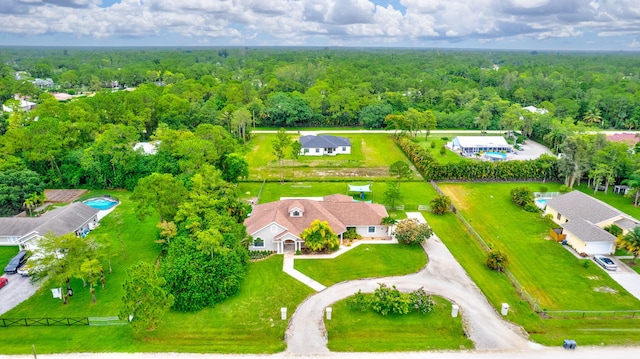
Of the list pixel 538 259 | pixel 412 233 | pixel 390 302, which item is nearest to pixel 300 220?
pixel 412 233

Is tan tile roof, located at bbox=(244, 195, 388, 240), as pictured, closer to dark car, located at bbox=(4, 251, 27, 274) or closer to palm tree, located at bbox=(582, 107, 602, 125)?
dark car, located at bbox=(4, 251, 27, 274)

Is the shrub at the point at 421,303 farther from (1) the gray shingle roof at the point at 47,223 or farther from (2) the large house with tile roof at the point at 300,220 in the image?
(1) the gray shingle roof at the point at 47,223

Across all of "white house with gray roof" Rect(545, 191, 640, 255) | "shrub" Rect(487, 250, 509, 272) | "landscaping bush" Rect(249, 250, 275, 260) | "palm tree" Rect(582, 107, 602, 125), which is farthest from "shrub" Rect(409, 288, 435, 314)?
"palm tree" Rect(582, 107, 602, 125)

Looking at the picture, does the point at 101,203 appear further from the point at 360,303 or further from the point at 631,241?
the point at 631,241

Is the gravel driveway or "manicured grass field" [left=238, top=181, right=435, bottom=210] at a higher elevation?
"manicured grass field" [left=238, top=181, right=435, bottom=210]

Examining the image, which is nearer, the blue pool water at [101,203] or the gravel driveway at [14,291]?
the gravel driveway at [14,291]

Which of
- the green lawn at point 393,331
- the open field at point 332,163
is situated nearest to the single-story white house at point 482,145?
the open field at point 332,163

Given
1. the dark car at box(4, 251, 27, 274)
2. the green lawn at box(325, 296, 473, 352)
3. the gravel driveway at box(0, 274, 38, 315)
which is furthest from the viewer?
the dark car at box(4, 251, 27, 274)
